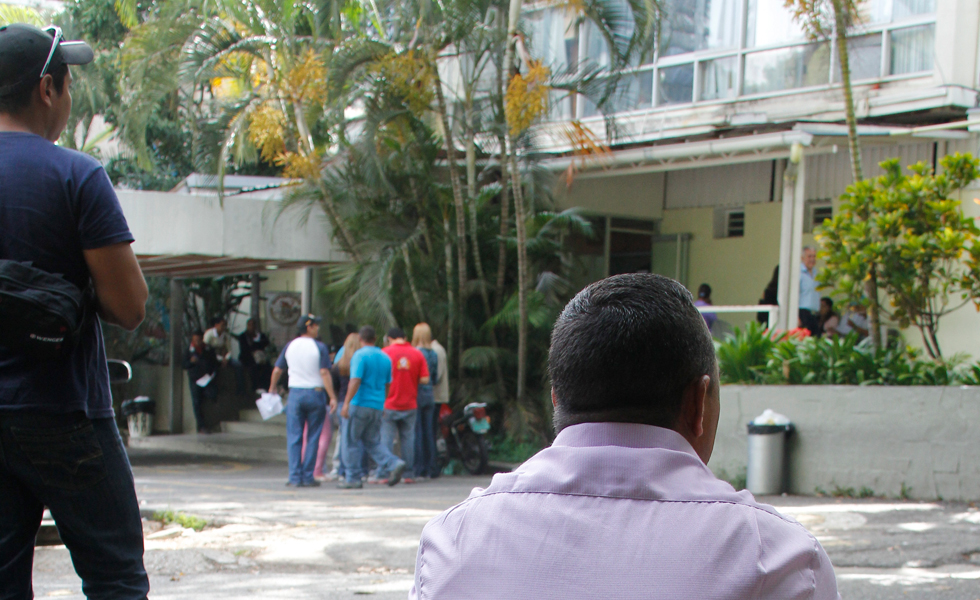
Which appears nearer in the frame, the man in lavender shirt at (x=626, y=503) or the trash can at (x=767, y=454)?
the man in lavender shirt at (x=626, y=503)

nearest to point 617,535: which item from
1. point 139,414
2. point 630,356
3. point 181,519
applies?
point 630,356

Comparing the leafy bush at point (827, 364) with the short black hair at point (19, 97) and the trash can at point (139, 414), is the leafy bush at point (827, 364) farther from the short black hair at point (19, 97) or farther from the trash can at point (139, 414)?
the trash can at point (139, 414)

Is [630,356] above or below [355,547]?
above

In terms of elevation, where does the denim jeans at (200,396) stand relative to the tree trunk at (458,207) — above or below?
below

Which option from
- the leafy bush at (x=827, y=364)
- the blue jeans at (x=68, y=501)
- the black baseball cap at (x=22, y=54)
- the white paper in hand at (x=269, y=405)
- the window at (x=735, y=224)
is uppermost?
the window at (x=735, y=224)

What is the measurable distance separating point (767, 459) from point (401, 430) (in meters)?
4.38

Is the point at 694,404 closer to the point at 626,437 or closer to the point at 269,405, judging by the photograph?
the point at 626,437

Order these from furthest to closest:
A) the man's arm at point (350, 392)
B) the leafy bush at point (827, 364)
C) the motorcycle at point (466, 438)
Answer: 1. the motorcycle at point (466, 438)
2. the man's arm at point (350, 392)
3. the leafy bush at point (827, 364)

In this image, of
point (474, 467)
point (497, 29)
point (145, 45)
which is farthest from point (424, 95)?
point (474, 467)

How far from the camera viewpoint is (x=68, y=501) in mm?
2535

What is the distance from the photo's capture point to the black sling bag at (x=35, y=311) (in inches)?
97.1

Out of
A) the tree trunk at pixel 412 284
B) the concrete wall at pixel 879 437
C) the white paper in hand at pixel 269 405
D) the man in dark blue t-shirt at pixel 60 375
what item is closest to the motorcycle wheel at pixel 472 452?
the tree trunk at pixel 412 284

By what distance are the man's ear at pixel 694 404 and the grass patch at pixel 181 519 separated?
6.87 m

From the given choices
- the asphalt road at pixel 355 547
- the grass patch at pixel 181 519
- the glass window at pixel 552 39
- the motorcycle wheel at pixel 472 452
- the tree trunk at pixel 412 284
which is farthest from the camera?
the glass window at pixel 552 39
